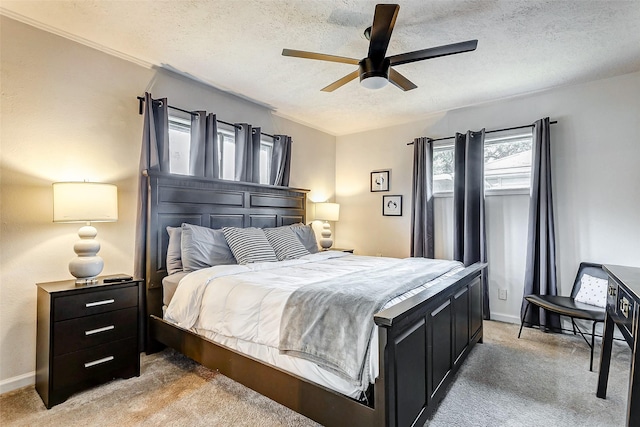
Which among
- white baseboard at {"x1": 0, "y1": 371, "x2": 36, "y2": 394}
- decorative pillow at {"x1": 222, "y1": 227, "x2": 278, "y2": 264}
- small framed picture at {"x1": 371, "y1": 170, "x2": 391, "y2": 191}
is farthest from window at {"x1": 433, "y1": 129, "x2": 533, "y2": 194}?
white baseboard at {"x1": 0, "y1": 371, "x2": 36, "y2": 394}

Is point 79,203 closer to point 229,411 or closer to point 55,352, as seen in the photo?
point 55,352

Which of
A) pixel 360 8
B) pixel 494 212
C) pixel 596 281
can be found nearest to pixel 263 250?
pixel 360 8

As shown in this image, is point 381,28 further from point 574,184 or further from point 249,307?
point 574,184

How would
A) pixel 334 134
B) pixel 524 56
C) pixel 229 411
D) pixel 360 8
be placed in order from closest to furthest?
1. pixel 229 411
2. pixel 360 8
3. pixel 524 56
4. pixel 334 134

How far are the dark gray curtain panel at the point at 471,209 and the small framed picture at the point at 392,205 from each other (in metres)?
0.88

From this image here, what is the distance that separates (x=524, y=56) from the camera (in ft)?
9.30

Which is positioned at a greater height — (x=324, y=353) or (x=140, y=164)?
(x=140, y=164)

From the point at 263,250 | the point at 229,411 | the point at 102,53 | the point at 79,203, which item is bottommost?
the point at 229,411

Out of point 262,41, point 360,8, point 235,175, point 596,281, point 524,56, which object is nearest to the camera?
point 360,8

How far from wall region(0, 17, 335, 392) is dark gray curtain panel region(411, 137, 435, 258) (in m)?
3.25

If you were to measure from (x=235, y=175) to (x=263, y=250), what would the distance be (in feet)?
3.68

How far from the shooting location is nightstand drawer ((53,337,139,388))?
2.07 m

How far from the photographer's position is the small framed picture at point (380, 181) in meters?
4.83

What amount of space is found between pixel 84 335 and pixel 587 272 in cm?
447
